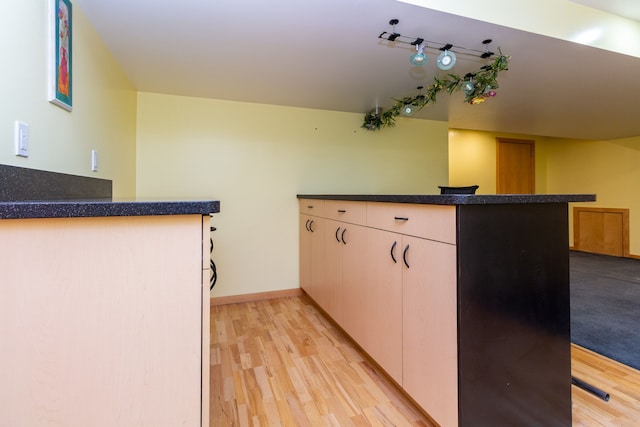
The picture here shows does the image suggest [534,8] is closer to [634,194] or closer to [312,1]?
[312,1]

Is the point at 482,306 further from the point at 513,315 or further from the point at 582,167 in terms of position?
the point at 582,167

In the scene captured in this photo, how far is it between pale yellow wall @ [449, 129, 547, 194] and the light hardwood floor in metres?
3.67

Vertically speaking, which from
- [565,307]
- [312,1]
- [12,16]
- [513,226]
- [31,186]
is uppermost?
[312,1]

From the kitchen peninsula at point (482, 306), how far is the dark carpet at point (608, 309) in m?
1.09

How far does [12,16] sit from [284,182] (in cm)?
230

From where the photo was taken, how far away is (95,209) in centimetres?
63

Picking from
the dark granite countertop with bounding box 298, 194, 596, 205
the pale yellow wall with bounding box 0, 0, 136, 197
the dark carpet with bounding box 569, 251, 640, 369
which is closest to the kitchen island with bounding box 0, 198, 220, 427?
the pale yellow wall with bounding box 0, 0, 136, 197

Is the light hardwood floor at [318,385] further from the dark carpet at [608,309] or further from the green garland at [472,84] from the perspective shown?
the green garland at [472,84]

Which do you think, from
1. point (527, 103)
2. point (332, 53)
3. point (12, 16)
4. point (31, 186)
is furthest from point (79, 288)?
point (527, 103)

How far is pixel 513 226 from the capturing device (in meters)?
1.17

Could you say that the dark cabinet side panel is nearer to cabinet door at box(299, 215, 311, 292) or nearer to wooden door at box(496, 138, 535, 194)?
cabinet door at box(299, 215, 311, 292)

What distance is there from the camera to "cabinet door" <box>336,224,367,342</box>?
1.82 m

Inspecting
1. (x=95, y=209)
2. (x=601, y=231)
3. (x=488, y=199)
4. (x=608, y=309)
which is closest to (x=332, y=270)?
(x=488, y=199)

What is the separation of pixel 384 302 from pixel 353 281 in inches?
15.5
